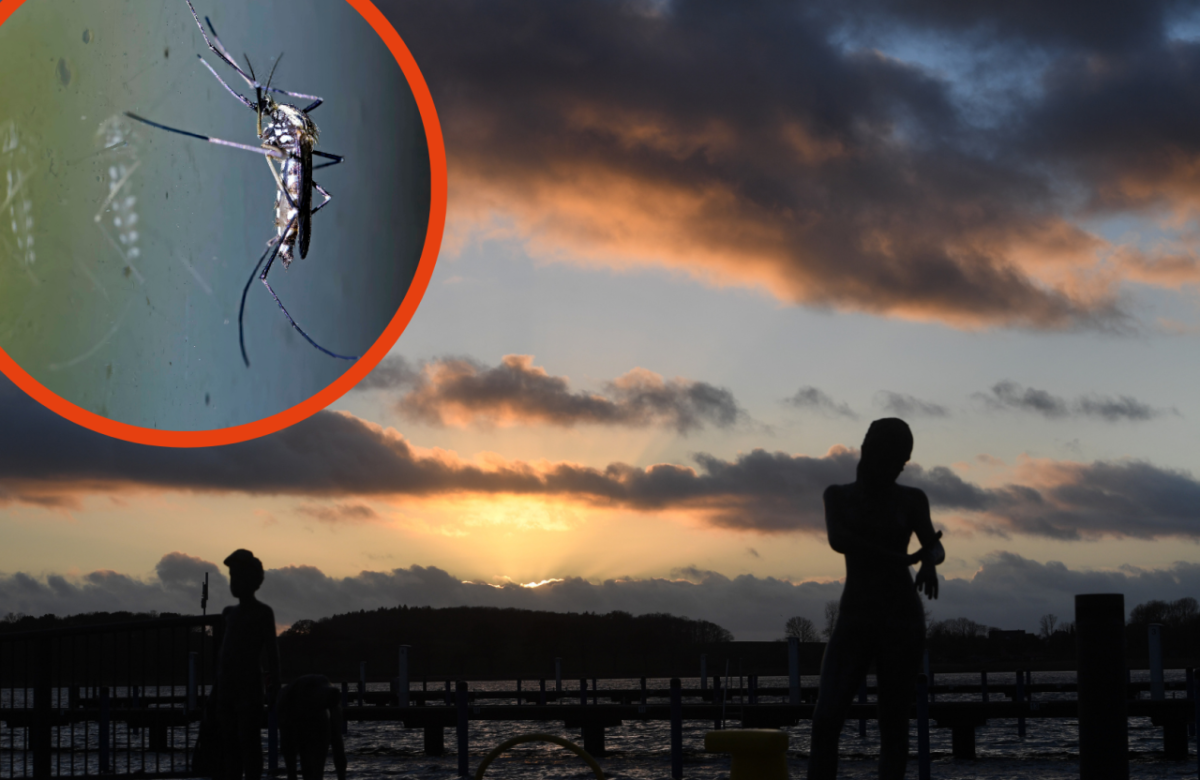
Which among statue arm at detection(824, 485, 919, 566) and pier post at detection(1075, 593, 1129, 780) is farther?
statue arm at detection(824, 485, 919, 566)

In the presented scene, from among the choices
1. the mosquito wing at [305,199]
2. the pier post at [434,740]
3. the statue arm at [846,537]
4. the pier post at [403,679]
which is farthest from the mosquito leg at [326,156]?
the pier post at [403,679]

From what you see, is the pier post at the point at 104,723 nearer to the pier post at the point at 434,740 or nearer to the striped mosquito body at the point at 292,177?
the pier post at the point at 434,740

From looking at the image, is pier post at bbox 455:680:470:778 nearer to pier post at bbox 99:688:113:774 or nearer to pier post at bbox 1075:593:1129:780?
pier post at bbox 99:688:113:774

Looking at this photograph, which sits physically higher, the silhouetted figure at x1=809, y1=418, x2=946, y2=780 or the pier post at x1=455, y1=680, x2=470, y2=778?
the silhouetted figure at x1=809, y1=418, x2=946, y2=780

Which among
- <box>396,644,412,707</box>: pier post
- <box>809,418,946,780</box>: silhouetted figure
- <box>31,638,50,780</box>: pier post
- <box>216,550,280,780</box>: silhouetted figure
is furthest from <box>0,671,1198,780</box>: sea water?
<box>809,418,946,780</box>: silhouetted figure

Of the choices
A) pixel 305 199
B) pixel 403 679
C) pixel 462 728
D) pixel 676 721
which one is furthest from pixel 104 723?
pixel 305 199

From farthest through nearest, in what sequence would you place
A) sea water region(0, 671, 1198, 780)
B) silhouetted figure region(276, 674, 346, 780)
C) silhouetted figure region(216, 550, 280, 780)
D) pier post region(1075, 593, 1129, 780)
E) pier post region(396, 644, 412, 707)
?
1. pier post region(396, 644, 412, 707)
2. sea water region(0, 671, 1198, 780)
3. silhouetted figure region(216, 550, 280, 780)
4. silhouetted figure region(276, 674, 346, 780)
5. pier post region(1075, 593, 1129, 780)

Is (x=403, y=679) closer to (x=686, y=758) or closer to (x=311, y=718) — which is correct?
(x=686, y=758)
